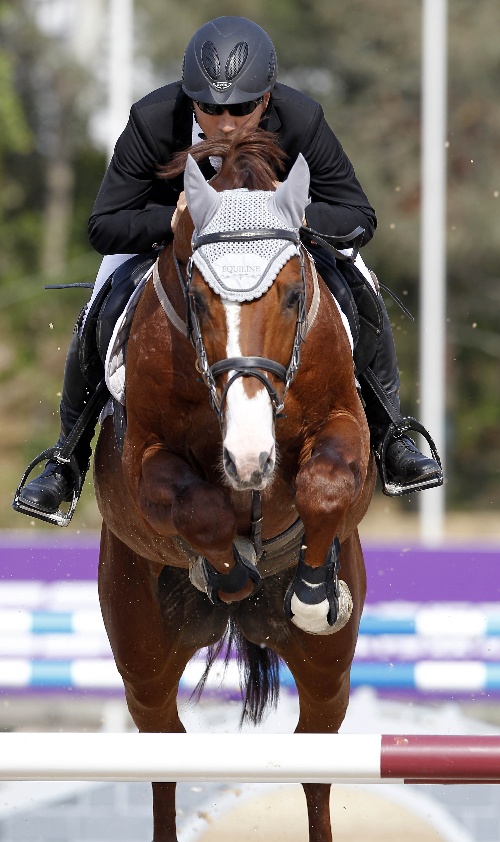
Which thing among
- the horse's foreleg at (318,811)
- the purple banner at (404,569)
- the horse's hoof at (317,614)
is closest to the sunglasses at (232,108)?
the horse's hoof at (317,614)

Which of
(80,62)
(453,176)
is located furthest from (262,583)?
(80,62)

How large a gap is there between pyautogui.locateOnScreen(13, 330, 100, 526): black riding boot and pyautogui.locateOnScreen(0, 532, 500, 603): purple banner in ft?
7.99

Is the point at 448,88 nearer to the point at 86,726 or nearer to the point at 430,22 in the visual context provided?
the point at 430,22

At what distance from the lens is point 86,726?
8.65 m

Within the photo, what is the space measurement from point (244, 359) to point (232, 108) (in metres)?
1.04

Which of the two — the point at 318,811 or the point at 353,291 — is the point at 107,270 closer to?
the point at 353,291

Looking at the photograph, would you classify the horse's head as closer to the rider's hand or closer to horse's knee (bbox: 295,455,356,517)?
the rider's hand

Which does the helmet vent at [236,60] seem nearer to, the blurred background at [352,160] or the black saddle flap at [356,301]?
the black saddle flap at [356,301]

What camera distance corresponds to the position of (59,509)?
527cm

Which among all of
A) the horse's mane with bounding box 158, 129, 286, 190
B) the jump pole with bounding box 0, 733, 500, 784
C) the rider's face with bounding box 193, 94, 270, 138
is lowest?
the jump pole with bounding box 0, 733, 500, 784

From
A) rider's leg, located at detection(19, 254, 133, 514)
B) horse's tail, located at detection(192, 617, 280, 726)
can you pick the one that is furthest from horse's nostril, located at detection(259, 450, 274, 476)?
horse's tail, located at detection(192, 617, 280, 726)

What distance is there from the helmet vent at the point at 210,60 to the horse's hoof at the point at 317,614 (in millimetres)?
1674

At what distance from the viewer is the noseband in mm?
3639

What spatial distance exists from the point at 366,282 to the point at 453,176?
23.0 m
